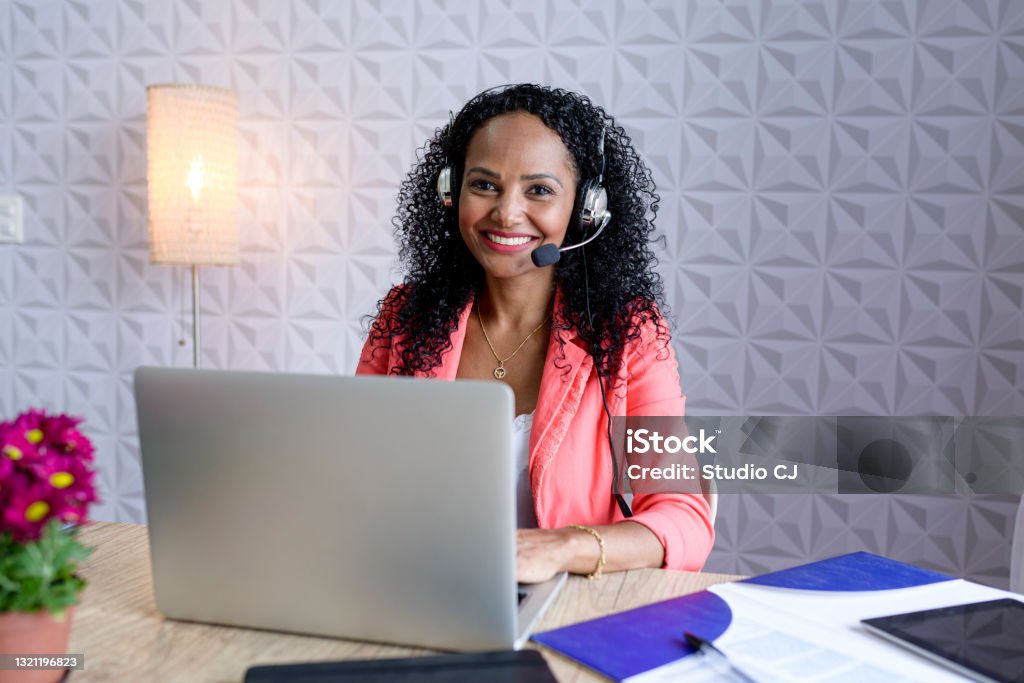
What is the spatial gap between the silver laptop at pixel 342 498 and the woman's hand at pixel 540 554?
157 mm

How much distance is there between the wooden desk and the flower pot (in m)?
0.05

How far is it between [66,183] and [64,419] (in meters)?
2.51

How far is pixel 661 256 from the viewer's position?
249cm

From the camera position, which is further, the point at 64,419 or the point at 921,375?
the point at 921,375

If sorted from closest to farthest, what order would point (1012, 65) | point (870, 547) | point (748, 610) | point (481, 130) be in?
point (748, 610), point (481, 130), point (1012, 65), point (870, 547)

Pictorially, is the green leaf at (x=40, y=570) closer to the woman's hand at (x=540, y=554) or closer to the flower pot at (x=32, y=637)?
the flower pot at (x=32, y=637)

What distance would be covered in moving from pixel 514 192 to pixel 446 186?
193 millimetres

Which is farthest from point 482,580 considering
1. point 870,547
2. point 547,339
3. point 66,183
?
point 66,183

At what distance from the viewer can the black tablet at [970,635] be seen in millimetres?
810

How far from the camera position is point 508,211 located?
161cm

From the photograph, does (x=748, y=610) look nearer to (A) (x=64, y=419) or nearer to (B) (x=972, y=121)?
(A) (x=64, y=419)


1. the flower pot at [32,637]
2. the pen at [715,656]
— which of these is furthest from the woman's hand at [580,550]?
the flower pot at [32,637]

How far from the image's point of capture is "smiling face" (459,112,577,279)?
1634 millimetres

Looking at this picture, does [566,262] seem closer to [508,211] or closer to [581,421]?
[508,211]
